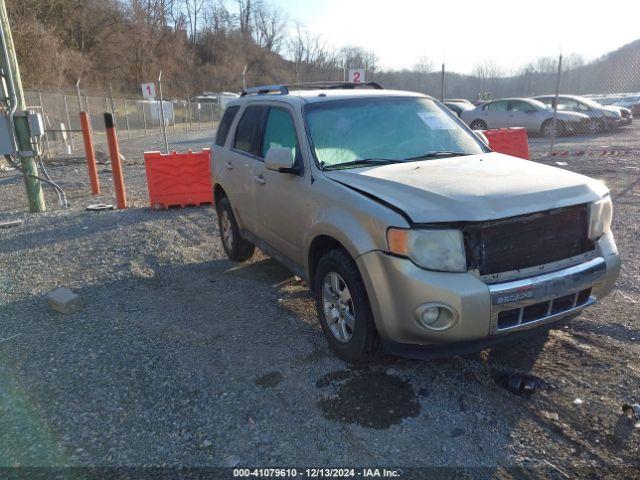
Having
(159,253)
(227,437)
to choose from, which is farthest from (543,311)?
(159,253)

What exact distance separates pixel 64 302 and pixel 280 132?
2568 mm

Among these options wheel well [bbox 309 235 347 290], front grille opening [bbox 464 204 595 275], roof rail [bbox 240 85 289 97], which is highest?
roof rail [bbox 240 85 289 97]

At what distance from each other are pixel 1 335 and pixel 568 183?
4643mm

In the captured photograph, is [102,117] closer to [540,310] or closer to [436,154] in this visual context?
[436,154]

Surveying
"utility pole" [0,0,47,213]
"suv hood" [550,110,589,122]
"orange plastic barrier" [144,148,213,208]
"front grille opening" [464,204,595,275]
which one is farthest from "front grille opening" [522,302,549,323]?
"suv hood" [550,110,589,122]

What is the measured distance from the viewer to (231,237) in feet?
19.4

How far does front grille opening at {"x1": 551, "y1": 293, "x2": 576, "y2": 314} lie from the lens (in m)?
3.12

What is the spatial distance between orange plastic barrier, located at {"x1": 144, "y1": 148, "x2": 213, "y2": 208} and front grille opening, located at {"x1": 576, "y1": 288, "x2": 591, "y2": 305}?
21.8 feet

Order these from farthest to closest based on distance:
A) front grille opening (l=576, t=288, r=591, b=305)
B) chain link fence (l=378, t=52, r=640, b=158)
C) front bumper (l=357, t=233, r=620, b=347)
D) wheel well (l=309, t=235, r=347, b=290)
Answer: chain link fence (l=378, t=52, r=640, b=158) < wheel well (l=309, t=235, r=347, b=290) < front grille opening (l=576, t=288, r=591, b=305) < front bumper (l=357, t=233, r=620, b=347)

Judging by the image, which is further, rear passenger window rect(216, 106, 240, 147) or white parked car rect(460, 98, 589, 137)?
white parked car rect(460, 98, 589, 137)

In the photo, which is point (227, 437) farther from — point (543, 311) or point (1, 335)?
point (1, 335)

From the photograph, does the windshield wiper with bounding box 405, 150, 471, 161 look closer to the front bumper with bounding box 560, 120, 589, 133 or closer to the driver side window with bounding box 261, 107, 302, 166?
the driver side window with bounding box 261, 107, 302, 166

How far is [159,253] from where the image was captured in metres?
6.44

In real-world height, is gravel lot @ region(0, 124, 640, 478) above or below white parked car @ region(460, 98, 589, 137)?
below
